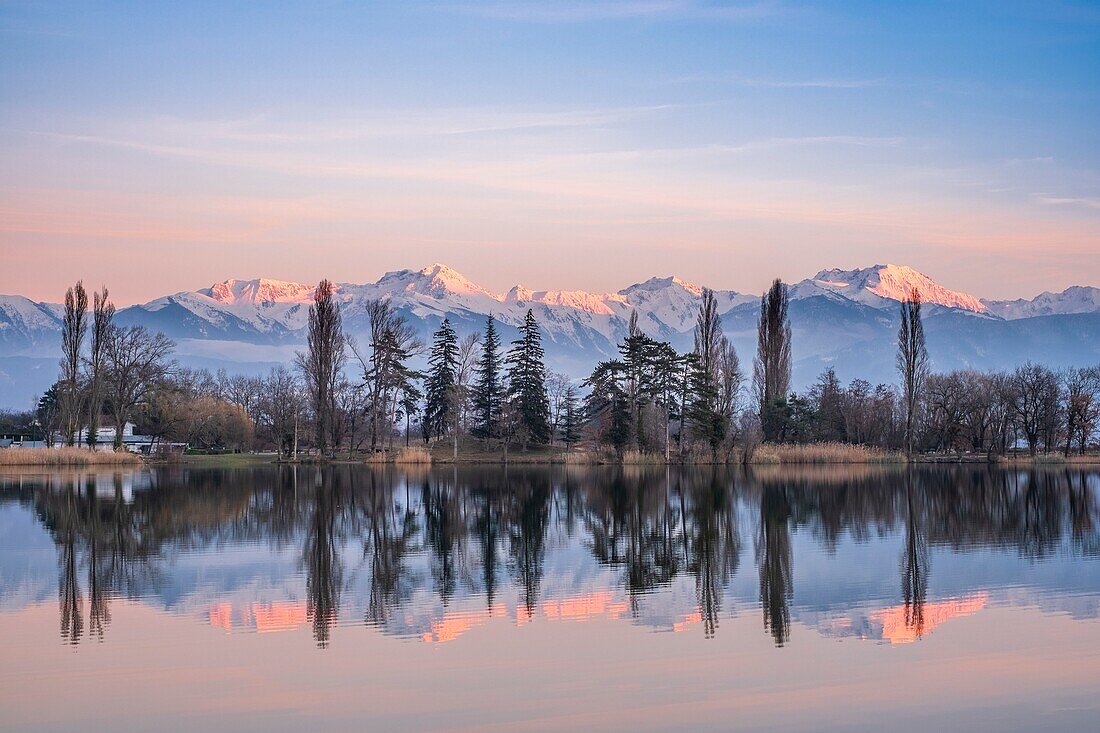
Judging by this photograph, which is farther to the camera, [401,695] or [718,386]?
[718,386]

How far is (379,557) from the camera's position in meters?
23.0

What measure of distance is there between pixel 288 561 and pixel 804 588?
989cm

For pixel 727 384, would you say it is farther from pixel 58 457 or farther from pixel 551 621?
pixel 551 621

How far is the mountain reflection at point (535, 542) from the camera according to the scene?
54.1 feet

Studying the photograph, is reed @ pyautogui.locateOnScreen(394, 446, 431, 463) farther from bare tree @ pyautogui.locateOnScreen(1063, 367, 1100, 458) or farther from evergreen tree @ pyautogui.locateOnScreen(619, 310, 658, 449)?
bare tree @ pyautogui.locateOnScreen(1063, 367, 1100, 458)

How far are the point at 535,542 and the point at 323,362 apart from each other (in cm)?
4789

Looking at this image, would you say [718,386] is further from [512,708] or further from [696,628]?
[512,708]

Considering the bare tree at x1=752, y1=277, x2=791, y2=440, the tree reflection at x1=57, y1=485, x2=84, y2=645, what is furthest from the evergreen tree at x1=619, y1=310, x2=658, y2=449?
the tree reflection at x1=57, y1=485, x2=84, y2=645

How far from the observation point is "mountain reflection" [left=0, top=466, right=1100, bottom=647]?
16484 mm

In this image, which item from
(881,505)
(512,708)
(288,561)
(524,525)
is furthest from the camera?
(881,505)

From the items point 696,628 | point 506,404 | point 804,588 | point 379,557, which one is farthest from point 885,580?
point 506,404

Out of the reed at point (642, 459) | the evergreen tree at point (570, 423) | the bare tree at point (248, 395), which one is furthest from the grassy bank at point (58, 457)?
the bare tree at point (248, 395)

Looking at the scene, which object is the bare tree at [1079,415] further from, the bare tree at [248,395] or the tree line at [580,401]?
the bare tree at [248,395]

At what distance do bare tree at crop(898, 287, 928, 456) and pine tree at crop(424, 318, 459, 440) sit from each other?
30296mm
